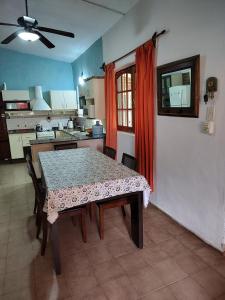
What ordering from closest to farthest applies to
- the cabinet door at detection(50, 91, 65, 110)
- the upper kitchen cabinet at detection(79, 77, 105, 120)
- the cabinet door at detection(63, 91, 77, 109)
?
the upper kitchen cabinet at detection(79, 77, 105, 120)
the cabinet door at detection(50, 91, 65, 110)
the cabinet door at detection(63, 91, 77, 109)

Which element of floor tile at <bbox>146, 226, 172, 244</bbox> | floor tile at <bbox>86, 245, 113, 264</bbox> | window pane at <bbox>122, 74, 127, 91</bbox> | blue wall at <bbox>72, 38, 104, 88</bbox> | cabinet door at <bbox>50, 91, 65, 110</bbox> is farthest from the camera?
cabinet door at <bbox>50, 91, 65, 110</bbox>

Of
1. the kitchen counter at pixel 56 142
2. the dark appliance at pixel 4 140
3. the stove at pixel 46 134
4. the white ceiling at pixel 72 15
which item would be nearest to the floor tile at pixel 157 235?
the kitchen counter at pixel 56 142

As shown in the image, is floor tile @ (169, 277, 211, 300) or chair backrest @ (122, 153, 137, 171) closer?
floor tile @ (169, 277, 211, 300)

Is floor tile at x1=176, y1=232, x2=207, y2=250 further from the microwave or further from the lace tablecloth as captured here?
the microwave

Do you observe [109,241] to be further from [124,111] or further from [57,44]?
[57,44]

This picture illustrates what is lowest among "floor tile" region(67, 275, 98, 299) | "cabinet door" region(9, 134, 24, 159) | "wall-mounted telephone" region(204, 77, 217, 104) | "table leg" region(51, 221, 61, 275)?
"floor tile" region(67, 275, 98, 299)

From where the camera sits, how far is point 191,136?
2.25 m

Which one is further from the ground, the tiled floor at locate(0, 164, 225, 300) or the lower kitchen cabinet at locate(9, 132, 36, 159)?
the lower kitchen cabinet at locate(9, 132, 36, 159)

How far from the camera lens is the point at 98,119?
4.51 metres

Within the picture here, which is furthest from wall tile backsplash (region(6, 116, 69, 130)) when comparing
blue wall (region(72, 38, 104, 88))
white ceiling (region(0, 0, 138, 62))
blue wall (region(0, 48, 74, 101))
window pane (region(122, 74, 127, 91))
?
window pane (region(122, 74, 127, 91))

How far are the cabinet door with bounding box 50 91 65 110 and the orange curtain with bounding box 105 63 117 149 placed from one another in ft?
8.65

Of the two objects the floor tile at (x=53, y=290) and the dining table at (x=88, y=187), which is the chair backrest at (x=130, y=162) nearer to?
the dining table at (x=88, y=187)

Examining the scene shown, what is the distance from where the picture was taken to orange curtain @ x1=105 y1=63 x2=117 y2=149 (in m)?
3.85

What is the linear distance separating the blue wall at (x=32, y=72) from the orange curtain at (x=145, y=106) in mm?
4187
